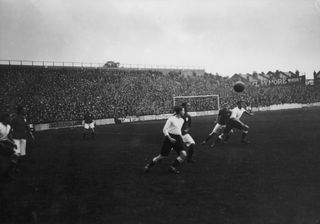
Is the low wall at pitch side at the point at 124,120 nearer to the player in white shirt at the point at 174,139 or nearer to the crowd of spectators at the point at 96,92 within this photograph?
the crowd of spectators at the point at 96,92

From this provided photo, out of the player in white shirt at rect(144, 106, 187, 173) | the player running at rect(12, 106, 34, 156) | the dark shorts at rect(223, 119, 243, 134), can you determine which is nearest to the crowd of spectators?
the dark shorts at rect(223, 119, 243, 134)

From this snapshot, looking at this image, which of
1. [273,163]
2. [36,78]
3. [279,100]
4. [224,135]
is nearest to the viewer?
[273,163]

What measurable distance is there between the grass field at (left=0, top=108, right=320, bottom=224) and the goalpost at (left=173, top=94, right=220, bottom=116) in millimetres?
37396

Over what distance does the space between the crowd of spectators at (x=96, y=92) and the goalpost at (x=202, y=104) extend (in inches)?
7.4

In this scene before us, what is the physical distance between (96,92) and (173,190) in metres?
39.6

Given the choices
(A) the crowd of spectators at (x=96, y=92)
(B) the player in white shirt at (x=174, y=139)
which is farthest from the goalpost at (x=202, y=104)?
(B) the player in white shirt at (x=174, y=139)

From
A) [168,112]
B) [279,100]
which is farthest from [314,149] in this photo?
[279,100]

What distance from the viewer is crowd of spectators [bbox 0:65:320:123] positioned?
38.5 meters

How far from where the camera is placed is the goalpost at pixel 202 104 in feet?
168

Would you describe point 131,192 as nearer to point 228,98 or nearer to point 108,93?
point 108,93

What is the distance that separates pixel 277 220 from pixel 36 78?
1704 inches

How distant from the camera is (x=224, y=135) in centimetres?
1638

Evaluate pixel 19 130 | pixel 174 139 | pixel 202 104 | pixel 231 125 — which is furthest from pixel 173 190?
pixel 202 104

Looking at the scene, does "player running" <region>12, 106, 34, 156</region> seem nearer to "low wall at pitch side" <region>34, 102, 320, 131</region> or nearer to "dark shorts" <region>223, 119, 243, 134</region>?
"dark shorts" <region>223, 119, 243, 134</region>
